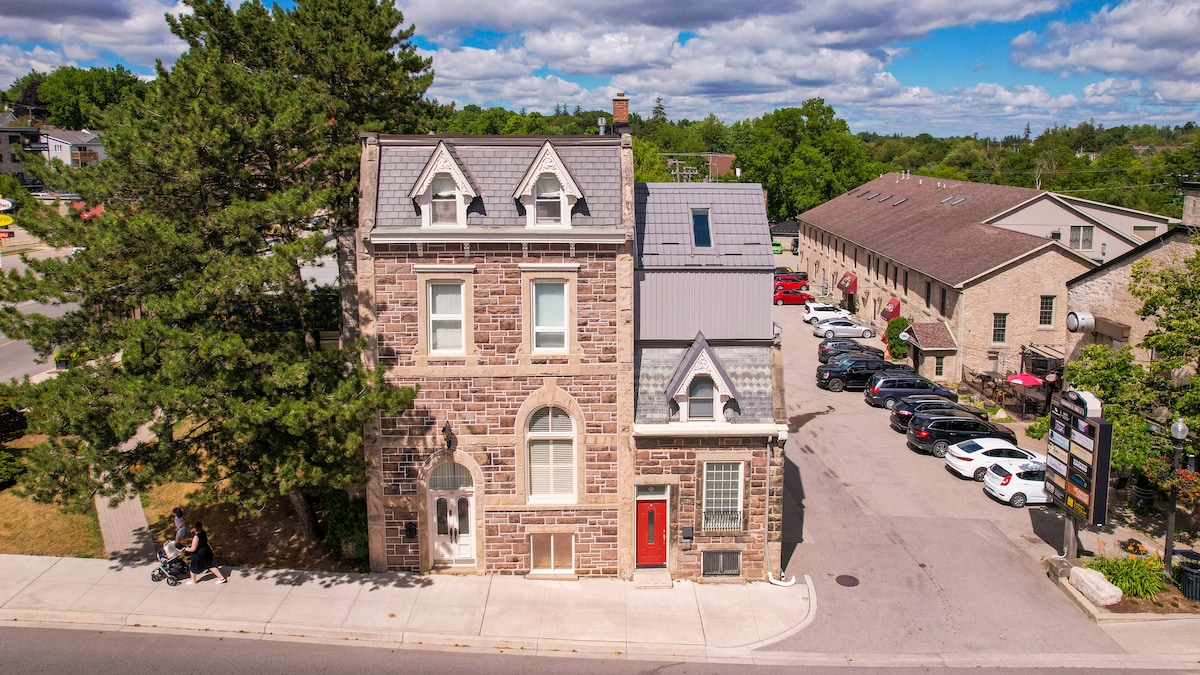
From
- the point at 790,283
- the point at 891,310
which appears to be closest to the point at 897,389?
the point at 891,310

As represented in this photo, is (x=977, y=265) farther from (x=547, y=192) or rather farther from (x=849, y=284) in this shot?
(x=547, y=192)

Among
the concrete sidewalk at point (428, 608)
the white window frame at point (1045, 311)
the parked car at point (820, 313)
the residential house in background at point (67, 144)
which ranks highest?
the residential house in background at point (67, 144)

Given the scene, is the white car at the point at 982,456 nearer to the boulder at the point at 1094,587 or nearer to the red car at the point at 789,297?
the boulder at the point at 1094,587

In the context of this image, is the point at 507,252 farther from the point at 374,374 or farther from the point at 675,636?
the point at 675,636

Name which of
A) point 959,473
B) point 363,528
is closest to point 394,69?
point 363,528

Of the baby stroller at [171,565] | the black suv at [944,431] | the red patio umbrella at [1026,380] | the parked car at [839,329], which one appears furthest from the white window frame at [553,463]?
the parked car at [839,329]

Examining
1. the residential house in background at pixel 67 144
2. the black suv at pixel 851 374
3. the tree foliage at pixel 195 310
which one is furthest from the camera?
the residential house in background at pixel 67 144

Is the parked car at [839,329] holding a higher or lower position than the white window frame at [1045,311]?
lower

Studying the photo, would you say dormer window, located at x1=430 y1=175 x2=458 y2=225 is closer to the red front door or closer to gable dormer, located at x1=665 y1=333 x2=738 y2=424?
gable dormer, located at x1=665 y1=333 x2=738 y2=424
